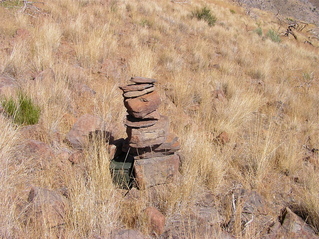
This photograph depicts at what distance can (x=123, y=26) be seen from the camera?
8.69 meters

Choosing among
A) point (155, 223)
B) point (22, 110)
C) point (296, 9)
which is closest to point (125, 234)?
point (155, 223)

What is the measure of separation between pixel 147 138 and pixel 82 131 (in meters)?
1.04

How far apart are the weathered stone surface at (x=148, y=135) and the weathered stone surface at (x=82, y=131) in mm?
785

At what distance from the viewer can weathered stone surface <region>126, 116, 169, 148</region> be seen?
2969 mm

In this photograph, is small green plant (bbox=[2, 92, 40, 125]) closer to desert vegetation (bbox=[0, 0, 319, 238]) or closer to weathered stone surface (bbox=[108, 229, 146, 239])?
desert vegetation (bbox=[0, 0, 319, 238])

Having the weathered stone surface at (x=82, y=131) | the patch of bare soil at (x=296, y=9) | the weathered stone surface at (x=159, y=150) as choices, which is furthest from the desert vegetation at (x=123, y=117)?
the patch of bare soil at (x=296, y=9)

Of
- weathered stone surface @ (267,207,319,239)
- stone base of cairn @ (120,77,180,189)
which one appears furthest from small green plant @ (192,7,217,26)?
weathered stone surface @ (267,207,319,239)

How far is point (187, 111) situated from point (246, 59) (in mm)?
4707

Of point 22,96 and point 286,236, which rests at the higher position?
point 22,96

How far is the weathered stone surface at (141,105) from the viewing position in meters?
2.98

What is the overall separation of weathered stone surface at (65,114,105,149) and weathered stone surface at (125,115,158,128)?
2.34 ft

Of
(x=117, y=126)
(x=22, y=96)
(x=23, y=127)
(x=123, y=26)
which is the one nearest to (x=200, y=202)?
(x=117, y=126)

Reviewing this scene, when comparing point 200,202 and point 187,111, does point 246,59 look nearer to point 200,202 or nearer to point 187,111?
point 187,111

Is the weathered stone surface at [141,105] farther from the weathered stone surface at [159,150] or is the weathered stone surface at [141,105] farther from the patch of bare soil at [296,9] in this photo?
the patch of bare soil at [296,9]
